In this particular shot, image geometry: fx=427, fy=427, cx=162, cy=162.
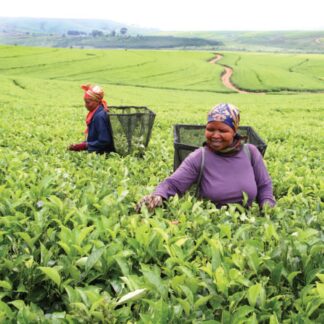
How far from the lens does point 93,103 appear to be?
22.8 feet

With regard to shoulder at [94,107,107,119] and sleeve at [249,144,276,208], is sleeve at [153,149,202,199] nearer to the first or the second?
sleeve at [249,144,276,208]

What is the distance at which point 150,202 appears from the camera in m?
3.51

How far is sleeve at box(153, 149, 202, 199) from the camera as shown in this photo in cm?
390

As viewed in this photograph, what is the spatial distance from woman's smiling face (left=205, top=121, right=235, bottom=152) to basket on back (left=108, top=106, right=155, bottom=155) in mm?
3089

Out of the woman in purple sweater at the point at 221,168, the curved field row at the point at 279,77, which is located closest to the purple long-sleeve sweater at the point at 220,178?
the woman in purple sweater at the point at 221,168

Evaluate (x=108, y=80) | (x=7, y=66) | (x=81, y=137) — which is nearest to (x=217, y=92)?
(x=108, y=80)

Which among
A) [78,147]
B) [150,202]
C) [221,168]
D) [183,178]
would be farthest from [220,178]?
[78,147]

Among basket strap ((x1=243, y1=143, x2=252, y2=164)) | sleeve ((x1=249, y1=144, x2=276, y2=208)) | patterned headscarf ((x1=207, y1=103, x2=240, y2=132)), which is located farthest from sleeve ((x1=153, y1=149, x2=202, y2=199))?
sleeve ((x1=249, y1=144, x2=276, y2=208))

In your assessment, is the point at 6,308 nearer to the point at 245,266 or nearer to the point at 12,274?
the point at 12,274

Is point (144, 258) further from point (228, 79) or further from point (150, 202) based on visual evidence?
point (228, 79)

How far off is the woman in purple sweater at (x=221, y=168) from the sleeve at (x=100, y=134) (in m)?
3.01

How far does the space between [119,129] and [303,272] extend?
4932mm

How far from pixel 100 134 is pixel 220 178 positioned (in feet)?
10.7

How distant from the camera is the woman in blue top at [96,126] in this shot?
22.6ft
